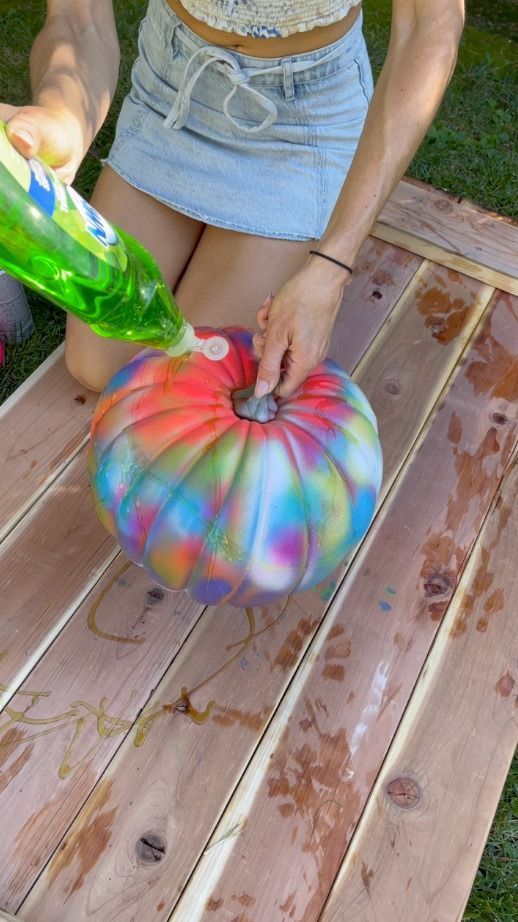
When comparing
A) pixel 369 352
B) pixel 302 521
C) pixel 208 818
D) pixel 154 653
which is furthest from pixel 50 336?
pixel 208 818

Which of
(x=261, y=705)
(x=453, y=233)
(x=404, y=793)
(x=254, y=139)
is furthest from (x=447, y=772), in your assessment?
(x=453, y=233)

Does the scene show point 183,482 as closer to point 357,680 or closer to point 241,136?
point 357,680

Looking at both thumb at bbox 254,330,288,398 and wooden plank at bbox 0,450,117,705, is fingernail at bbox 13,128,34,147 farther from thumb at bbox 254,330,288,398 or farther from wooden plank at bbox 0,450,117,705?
wooden plank at bbox 0,450,117,705

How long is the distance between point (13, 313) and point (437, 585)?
1095 mm

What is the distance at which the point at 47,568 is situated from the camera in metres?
1.40

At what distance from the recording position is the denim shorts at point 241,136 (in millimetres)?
1432

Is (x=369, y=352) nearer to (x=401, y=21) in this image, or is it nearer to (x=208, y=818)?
(x=401, y=21)

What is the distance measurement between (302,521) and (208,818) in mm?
495

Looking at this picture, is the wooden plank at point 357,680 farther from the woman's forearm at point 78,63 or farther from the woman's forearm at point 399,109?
the woman's forearm at point 78,63

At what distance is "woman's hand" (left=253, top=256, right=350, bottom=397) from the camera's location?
3.73ft

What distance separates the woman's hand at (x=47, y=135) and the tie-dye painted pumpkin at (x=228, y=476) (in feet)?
1.05

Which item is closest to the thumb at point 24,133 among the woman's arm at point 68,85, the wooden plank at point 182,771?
the woman's arm at point 68,85

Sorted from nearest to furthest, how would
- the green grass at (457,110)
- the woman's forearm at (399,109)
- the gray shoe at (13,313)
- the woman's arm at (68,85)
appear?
the woman's arm at (68,85) → the woman's forearm at (399,109) → the gray shoe at (13,313) → the green grass at (457,110)

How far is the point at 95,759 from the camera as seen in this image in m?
1.23
